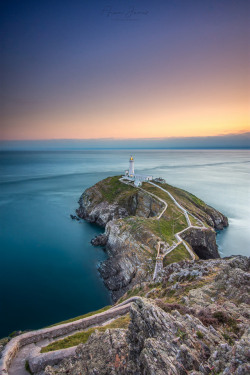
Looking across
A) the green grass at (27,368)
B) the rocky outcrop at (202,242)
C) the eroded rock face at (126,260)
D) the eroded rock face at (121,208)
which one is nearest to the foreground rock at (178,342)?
the green grass at (27,368)

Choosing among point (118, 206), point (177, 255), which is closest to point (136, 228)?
point (177, 255)

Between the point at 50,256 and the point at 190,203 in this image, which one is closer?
the point at 50,256

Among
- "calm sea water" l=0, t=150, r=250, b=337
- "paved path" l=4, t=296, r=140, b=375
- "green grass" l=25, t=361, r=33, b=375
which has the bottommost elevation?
"calm sea water" l=0, t=150, r=250, b=337

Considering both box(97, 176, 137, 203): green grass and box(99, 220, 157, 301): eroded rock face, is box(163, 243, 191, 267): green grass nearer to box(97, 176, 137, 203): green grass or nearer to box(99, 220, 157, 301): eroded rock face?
box(99, 220, 157, 301): eroded rock face

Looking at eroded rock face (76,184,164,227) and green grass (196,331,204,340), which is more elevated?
green grass (196,331,204,340)

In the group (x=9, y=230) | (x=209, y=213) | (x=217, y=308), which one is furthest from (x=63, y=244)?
(x=209, y=213)

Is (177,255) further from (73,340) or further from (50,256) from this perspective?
(50,256)

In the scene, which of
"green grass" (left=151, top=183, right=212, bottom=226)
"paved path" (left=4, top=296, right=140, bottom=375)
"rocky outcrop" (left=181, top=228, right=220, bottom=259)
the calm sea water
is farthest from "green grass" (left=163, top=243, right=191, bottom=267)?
"green grass" (left=151, top=183, right=212, bottom=226)

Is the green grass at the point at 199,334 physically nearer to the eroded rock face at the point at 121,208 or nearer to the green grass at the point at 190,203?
the eroded rock face at the point at 121,208
